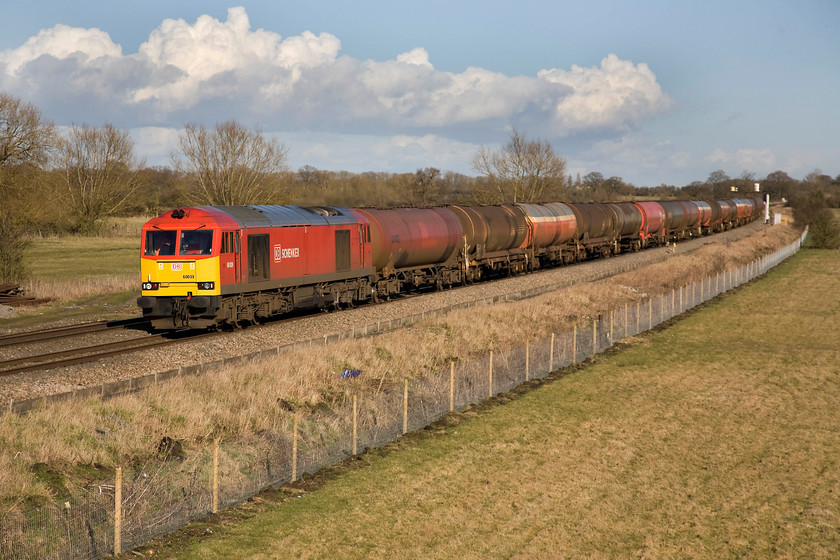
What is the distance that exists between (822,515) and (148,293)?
2029 cm

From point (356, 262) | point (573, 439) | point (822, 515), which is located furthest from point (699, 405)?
point (356, 262)

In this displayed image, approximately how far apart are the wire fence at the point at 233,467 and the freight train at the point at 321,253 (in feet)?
26.6

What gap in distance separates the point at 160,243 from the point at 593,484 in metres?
17.0

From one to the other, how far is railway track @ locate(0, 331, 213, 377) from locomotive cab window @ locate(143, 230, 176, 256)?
2835 millimetres

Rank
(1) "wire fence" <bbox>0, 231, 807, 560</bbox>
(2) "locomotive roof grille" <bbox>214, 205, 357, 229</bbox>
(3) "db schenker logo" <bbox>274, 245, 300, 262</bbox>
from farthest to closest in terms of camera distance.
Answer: (3) "db schenker logo" <bbox>274, 245, 300, 262</bbox>, (2) "locomotive roof grille" <bbox>214, 205, 357, 229</bbox>, (1) "wire fence" <bbox>0, 231, 807, 560</bbox>

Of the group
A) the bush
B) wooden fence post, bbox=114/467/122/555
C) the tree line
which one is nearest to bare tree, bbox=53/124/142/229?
the tree line

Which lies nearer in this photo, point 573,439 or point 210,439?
point 210,439

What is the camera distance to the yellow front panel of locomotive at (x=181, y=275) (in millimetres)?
26109

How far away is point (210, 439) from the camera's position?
55.3ft

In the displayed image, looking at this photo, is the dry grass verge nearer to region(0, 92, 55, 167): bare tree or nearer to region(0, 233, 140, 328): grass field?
region(0, 233, 140, 328): grass field

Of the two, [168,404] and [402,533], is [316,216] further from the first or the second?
[402,533]

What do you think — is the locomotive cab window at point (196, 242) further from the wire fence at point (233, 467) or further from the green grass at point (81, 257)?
the green grass at point (81, 257)

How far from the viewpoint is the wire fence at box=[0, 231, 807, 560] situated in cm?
1170

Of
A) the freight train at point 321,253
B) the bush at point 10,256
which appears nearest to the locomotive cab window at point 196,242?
the freight train at point 321,253
